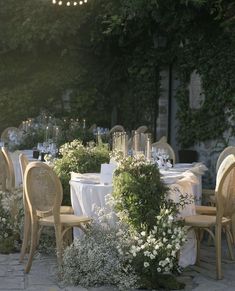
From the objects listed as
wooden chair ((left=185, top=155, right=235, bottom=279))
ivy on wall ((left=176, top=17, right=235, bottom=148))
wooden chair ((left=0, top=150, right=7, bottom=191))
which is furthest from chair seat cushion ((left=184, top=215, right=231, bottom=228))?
ivy on wall ((left=176, top=17, right=235, bottom=148))

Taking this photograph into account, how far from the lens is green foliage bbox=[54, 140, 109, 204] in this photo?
6.11m

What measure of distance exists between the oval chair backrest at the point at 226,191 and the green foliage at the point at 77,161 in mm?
1414

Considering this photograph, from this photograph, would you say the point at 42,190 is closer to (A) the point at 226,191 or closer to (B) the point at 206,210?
(A) the point at 226,191

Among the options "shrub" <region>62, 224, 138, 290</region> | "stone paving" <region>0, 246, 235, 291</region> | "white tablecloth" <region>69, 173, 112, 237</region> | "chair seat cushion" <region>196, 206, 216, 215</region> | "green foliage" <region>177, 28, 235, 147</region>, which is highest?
"green foliage" <region>177, 28, 235, 147</region>

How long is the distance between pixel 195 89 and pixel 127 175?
543cm

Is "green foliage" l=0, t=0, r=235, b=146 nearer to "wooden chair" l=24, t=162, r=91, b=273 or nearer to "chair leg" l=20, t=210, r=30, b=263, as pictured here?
"chair leg" l=20, t=210, r=30, b=263

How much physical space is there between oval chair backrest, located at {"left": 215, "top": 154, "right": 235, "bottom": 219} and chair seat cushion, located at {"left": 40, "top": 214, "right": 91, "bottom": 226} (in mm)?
1101

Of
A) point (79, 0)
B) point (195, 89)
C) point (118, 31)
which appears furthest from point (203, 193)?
point (118, 31)

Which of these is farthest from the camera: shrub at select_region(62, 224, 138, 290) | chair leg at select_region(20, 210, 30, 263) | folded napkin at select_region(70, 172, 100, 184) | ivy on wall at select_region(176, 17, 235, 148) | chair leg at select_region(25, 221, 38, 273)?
ivy on wall at select_region(176, 17, 235, 148)

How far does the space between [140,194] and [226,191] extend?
85cm

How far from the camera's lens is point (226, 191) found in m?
5.20

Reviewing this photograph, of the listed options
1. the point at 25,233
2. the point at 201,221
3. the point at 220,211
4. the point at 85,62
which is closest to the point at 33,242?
the point at 25,233

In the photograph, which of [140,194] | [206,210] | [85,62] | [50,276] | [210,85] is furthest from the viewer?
[85,62]

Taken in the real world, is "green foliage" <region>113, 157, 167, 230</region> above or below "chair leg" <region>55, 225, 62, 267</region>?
above
